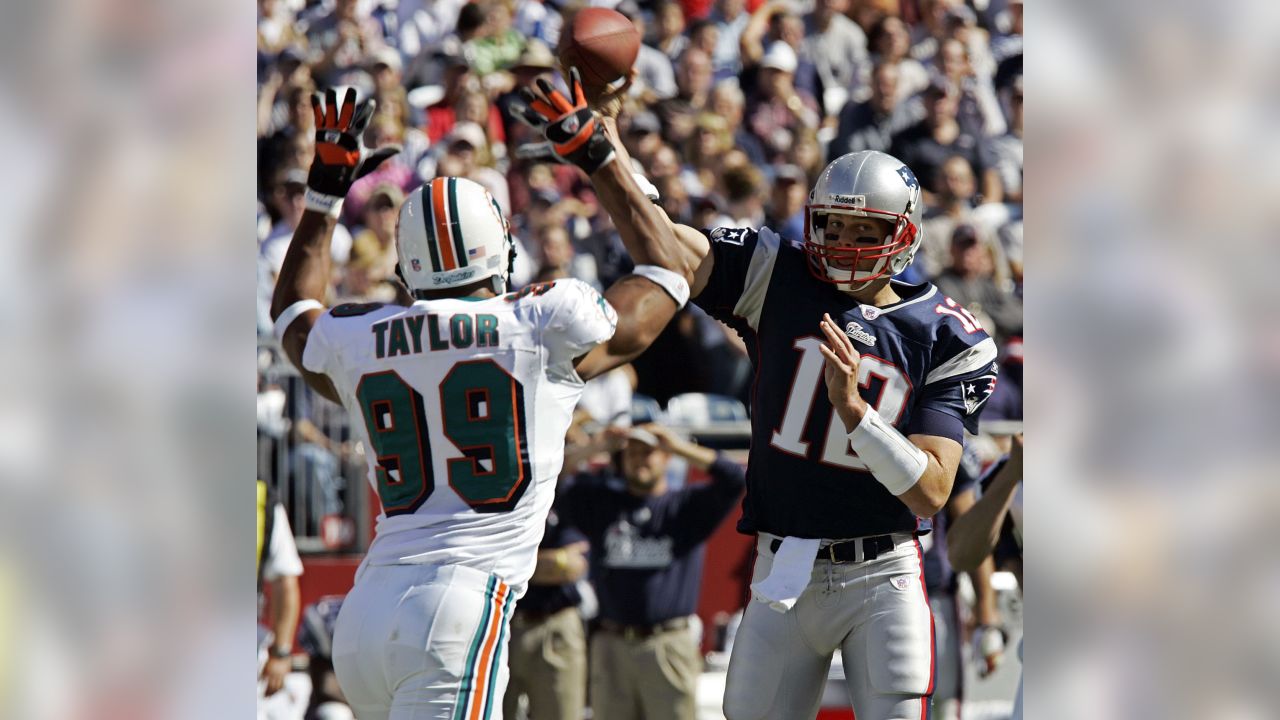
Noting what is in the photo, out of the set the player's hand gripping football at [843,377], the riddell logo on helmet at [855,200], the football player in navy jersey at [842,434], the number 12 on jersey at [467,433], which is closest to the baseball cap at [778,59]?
the football player in navy jersey at [842,434]

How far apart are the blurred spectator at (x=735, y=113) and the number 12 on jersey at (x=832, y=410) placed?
6.85m

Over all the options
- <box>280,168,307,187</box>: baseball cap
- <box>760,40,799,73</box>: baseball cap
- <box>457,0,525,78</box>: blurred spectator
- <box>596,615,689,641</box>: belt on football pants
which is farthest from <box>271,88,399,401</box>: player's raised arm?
<box>760,40,799,73</box>: baseball cap

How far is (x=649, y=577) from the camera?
726cm

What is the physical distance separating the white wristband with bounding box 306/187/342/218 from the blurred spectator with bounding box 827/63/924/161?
707 cm

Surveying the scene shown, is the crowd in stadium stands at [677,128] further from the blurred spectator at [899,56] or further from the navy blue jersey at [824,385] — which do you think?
the navy blue jersey at [824,385]

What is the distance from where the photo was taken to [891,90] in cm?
1121

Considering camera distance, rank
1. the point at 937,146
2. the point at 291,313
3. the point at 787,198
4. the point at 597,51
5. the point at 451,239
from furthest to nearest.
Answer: the point at 937,146 < the point at 787,198 < the point at 597,51 < the point at 291,313 < the point at 451,239

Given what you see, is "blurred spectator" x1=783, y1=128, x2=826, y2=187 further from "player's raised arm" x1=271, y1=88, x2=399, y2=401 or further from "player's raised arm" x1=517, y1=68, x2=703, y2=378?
"player's raised arm" x1=517, y1=68, x2=703, y2=378

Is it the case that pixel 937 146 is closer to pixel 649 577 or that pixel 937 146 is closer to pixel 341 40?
pixel 341 40

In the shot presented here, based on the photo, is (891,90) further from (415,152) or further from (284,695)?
(284,695)

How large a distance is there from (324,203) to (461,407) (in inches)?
36.5

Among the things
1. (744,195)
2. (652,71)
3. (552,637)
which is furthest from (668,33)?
(552,637)

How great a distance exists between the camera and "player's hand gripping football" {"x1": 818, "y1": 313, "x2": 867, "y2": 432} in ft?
13.1
